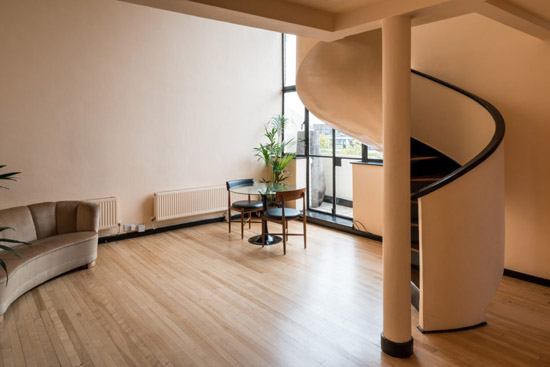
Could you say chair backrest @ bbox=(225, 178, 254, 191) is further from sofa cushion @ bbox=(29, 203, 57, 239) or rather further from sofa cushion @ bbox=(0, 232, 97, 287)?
sofa cushion @ bbox=(29, 203, 57, 239)

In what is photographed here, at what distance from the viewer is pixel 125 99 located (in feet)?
18.9

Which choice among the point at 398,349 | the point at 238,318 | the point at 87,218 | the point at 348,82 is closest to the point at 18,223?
the point at 87,218

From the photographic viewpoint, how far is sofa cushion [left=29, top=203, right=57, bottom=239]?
4566 mm

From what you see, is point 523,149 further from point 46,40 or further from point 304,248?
point 46,40

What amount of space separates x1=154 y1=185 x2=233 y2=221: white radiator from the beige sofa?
138 cm

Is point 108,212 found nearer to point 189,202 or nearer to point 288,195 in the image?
point 189,202

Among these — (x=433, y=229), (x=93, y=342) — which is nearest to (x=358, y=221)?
(x=433, y=229)

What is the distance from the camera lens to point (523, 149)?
416 centimetres

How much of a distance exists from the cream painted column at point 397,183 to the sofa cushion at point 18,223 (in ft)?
12.8

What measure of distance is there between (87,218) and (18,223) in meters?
0.72

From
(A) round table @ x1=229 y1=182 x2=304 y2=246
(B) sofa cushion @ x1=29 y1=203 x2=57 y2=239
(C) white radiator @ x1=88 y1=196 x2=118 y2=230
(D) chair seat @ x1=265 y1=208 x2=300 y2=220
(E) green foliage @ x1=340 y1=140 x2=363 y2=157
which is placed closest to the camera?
(B) sofa cushion @ x1=29 y1=203 x2=57 y2=239

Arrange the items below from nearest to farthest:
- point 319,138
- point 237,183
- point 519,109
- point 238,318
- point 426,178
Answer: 1. point 238,318
2. point 426,178
3. point 519,109
4. point 237,183
5. point 319,138

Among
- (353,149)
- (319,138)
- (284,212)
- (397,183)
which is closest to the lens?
(397,183)

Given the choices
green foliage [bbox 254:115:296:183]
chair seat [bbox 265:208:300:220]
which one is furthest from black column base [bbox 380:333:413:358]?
green foliage [bbox 254:115:296:183]
